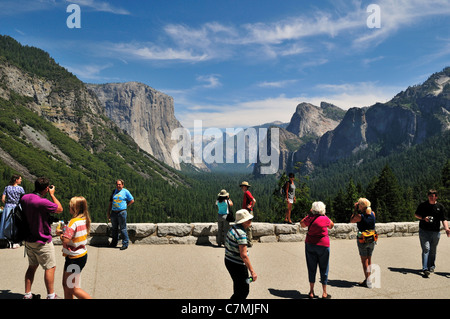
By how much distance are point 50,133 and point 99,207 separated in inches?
2956

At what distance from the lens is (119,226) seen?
8734mm

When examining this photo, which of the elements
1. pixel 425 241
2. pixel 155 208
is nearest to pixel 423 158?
pixel 155 208

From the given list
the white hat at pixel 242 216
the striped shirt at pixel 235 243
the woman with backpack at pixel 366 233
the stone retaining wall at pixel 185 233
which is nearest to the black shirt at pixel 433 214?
the woman with backpack at pixel 366 233

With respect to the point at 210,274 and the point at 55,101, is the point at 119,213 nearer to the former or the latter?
the point at 210,274

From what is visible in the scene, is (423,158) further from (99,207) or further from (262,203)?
(99,207)

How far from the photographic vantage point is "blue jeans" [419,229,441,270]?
7.27 m

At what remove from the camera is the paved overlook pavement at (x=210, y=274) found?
571 cm

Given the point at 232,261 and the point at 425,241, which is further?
the point at 425,241

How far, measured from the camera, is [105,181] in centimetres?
14200

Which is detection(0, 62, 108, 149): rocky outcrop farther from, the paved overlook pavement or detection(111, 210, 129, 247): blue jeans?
the paved overlook pavement

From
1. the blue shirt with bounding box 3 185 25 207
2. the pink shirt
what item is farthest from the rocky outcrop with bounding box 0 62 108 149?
the pink shirt

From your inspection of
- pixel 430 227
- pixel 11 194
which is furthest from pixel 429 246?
pixel 11 194

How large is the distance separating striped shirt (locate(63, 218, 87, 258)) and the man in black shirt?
7559mm
